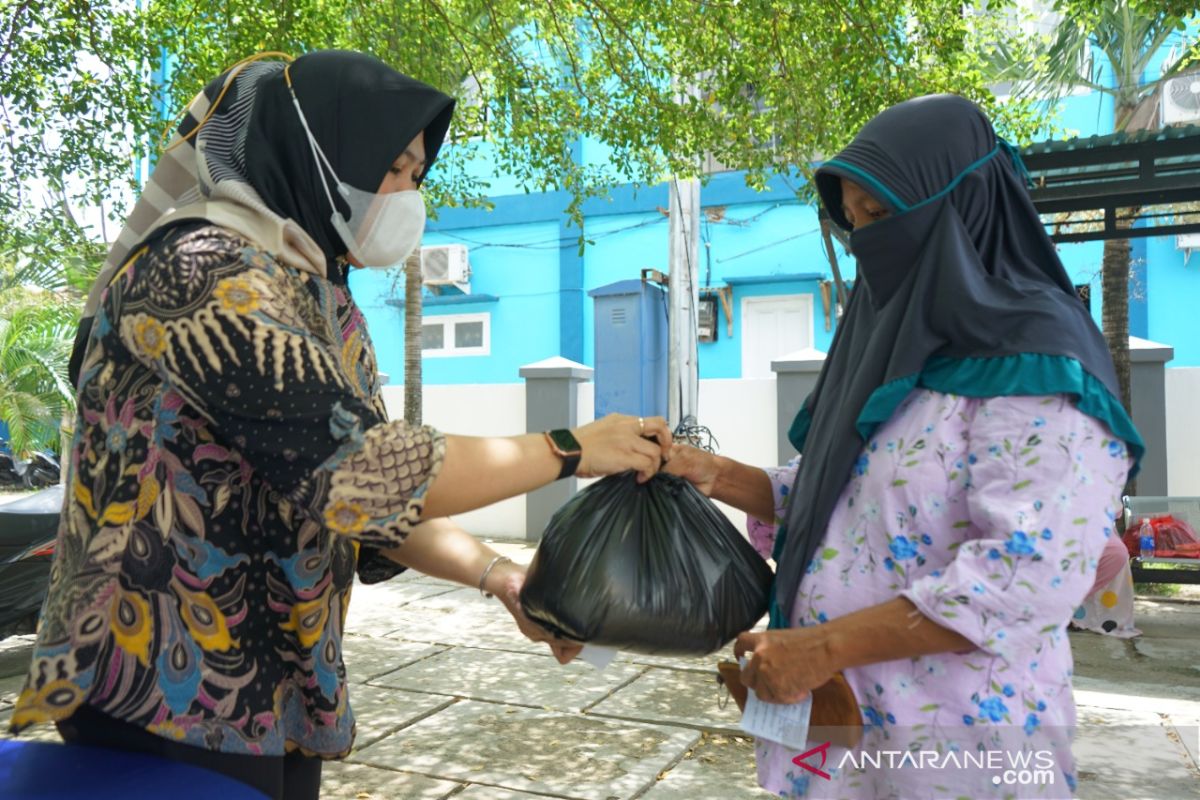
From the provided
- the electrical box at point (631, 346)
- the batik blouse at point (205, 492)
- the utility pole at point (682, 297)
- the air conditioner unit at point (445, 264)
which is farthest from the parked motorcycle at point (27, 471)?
the batik blouse at point (205, 492)

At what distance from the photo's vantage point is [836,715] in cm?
159

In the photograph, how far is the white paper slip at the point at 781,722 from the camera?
1572 millimetres

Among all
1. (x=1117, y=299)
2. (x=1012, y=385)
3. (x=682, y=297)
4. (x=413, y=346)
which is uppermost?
(x=682, y=297)

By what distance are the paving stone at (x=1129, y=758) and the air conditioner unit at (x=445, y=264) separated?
11.6 metres

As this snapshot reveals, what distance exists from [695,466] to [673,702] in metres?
2.79

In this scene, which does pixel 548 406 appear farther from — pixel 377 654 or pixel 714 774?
pixel 714 774

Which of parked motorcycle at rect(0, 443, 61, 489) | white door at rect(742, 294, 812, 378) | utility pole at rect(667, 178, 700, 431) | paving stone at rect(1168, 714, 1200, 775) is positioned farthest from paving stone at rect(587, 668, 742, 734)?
parked motorcycle at rect(0, 443, 61, 489)

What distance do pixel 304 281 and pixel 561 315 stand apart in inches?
514

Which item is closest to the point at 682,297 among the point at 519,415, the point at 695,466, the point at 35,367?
the point at 519,415

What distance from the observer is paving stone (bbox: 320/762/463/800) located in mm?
3402

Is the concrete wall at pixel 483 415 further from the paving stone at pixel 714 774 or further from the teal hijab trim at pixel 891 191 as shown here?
the teal hijab trim at pixel 891 191

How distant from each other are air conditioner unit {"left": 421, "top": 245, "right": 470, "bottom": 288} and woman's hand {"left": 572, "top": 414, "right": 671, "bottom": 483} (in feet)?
43.0

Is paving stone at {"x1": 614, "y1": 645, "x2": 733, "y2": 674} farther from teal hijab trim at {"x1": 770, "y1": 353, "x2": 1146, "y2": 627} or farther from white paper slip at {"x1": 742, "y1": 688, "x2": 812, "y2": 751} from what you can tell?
teal hijab trim at {"x1": 770, "y1": 353, "x2": 1146, "y2": 627}

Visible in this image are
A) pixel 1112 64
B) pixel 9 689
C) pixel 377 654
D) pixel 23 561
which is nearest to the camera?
pixel 9 689
